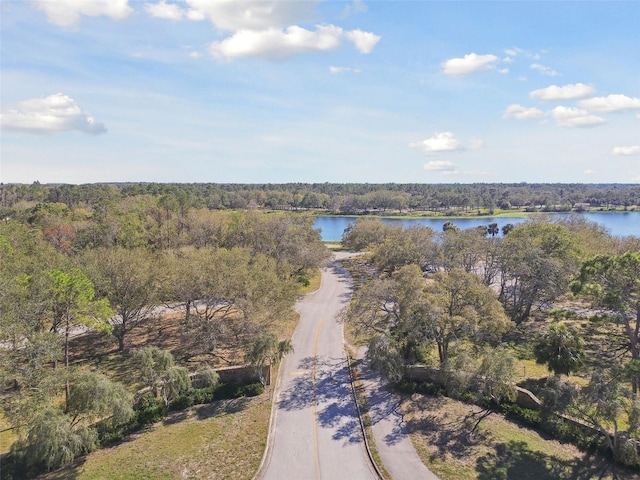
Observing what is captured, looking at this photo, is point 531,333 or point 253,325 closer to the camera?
point 253,325

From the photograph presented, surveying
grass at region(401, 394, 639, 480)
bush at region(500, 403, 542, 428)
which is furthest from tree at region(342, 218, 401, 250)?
grass at region(401, 394, 639, 480)

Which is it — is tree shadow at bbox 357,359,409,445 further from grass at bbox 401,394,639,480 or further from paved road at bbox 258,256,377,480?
paved road at bbox 258,256,377,480

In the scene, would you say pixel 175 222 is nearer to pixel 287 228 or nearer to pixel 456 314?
pixel 287 228

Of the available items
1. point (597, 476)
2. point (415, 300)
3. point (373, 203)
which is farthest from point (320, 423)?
point (373, 203)

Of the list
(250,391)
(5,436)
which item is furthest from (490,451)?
(5,436)

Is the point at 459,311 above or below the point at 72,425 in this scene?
above

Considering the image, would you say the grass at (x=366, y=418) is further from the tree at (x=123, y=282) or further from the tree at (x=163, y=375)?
the tree at (x=123, y=282)

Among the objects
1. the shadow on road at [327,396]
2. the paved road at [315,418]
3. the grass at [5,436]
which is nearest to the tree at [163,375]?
the paved road at [315,418]

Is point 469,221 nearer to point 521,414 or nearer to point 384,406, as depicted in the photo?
point 521,414
